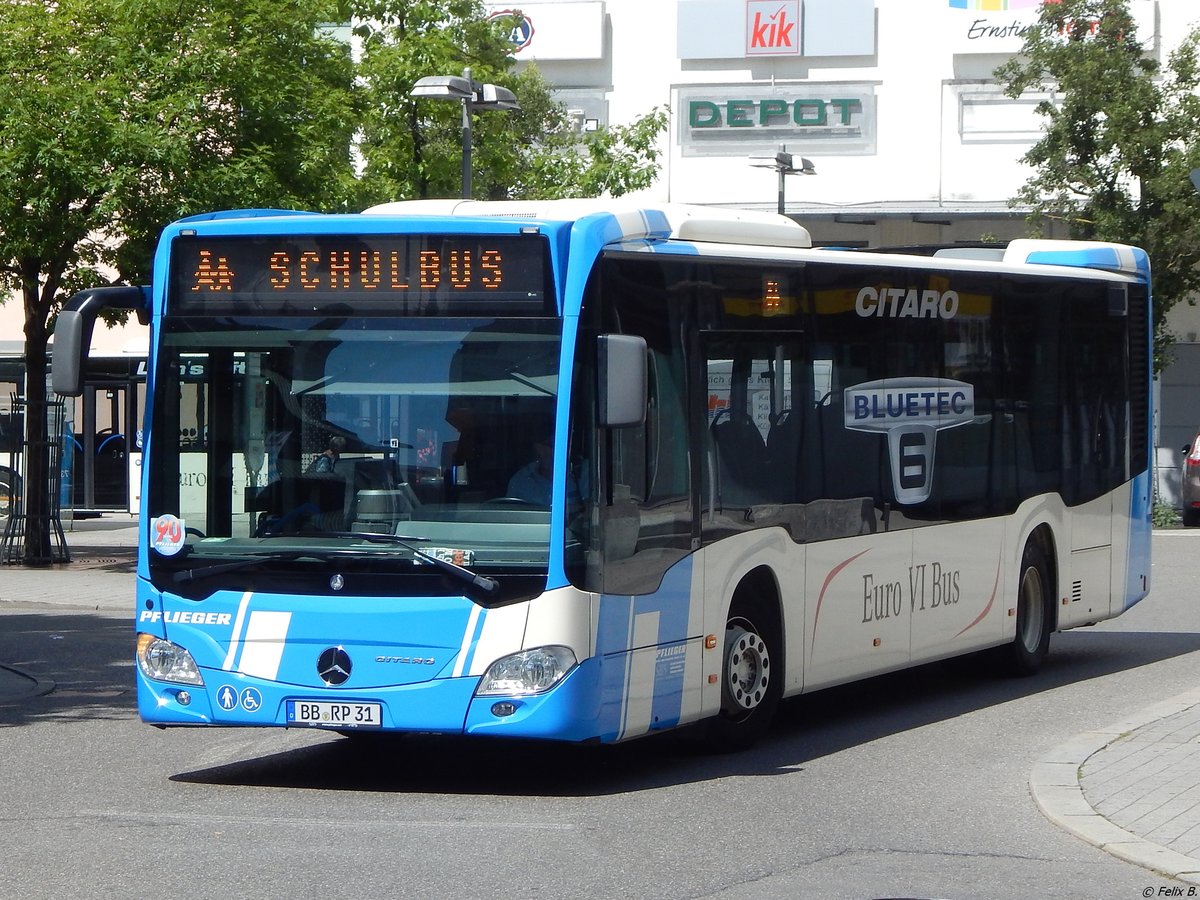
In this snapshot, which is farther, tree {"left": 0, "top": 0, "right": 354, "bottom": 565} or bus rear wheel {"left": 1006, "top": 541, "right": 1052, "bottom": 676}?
tree {"left": 0, "top": 0, "right": 354, "bottom": 565}

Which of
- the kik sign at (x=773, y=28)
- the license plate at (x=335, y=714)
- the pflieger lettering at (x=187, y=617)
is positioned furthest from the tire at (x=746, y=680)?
the kik sign at (x=773, y=28)

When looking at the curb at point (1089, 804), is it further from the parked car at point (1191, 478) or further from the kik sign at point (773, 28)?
the kik sign at point (773, 28)

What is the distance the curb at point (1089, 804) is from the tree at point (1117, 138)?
21.6m

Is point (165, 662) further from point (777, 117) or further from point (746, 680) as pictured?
point (777, 117)

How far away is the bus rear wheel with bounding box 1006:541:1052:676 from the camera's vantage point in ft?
43.3

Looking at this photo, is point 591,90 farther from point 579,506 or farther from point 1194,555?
point 579,506

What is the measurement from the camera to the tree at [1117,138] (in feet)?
104

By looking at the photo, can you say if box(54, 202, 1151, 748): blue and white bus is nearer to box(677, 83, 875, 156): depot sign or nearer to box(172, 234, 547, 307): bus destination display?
box(172, 234, 547, 307): bus destination display

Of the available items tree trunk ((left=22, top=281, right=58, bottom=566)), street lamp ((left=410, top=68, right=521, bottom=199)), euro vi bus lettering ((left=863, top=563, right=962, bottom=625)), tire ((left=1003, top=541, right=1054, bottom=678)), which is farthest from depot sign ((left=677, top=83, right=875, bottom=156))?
euro vi bus lettering ((left=863, top=563, right=962, bottom=625))

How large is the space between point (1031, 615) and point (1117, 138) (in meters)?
19.9

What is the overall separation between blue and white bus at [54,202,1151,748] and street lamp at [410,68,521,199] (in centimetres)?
1192

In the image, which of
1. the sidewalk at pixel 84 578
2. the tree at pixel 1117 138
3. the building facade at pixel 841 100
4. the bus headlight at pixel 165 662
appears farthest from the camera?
the building facade at pixel 841 100

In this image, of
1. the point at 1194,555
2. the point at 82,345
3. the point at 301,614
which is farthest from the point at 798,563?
the point at 1194,555

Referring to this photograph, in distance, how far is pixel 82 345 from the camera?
8.89 meters
